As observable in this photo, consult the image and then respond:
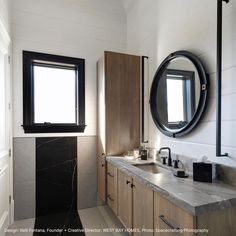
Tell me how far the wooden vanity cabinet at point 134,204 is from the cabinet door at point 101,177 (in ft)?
1.60

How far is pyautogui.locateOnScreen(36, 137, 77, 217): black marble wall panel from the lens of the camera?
254cm

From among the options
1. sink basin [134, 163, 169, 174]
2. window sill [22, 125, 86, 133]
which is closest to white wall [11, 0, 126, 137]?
window sill [22, 125, 86, 133]

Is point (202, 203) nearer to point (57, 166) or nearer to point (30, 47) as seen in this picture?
point (57, 166)

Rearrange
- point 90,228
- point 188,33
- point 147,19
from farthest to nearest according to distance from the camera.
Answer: point 147,19 → point 90,228 → point 188,33

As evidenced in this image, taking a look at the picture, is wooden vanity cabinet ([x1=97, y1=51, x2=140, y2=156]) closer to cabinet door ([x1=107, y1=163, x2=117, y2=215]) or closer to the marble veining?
cabinet door ([x1=107, y1=163, x2=117, y2=215])

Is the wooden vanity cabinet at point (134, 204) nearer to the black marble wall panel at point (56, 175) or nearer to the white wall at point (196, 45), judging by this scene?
the white wall at point (196, 45)

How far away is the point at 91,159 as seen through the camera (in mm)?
2799

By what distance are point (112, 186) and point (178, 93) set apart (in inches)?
50.8

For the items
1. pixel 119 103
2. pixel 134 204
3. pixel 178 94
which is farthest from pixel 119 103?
pixel 134 204

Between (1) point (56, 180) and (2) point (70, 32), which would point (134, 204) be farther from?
(2) point (70, 32)

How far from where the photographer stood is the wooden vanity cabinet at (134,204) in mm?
1438

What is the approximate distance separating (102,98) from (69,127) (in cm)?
64

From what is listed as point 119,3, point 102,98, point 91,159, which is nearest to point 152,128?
point 102,98

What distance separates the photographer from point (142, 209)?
153cm
